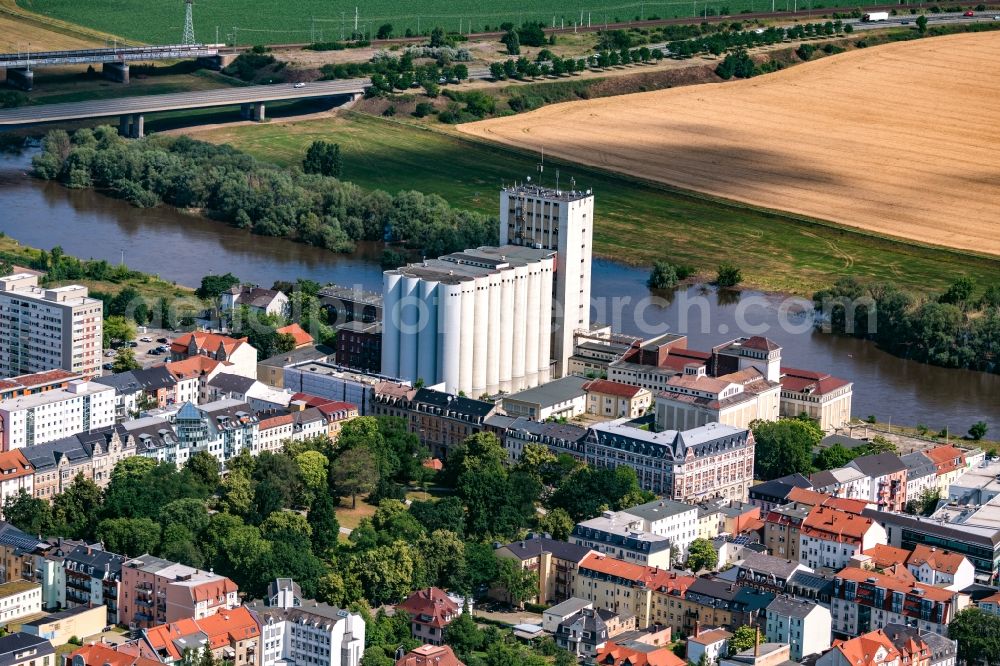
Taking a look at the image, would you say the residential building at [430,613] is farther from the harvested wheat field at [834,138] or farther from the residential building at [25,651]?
the harvested wheat field at [834,138]

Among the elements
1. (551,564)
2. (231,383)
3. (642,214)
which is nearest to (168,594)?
(551,564)

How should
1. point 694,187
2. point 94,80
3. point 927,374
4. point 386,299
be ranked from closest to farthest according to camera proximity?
point 386,299
point 927,374
point 694,187
point 94,80

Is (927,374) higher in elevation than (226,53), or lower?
lower

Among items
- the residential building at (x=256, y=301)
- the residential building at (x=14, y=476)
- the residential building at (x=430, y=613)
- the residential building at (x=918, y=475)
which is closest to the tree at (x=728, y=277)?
the residential building at (x=256, y=301)

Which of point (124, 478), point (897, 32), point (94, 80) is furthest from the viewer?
point (897, 32)

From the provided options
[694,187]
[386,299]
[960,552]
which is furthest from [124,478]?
[694,187]

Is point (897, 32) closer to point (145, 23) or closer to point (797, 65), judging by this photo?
point (797, 65)

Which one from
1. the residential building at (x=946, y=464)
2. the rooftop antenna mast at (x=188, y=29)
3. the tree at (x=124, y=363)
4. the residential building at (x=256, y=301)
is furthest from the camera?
the rooftop antenna mast at (x=188, y=29)

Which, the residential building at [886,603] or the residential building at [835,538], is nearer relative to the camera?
the residential building at [886,603]
